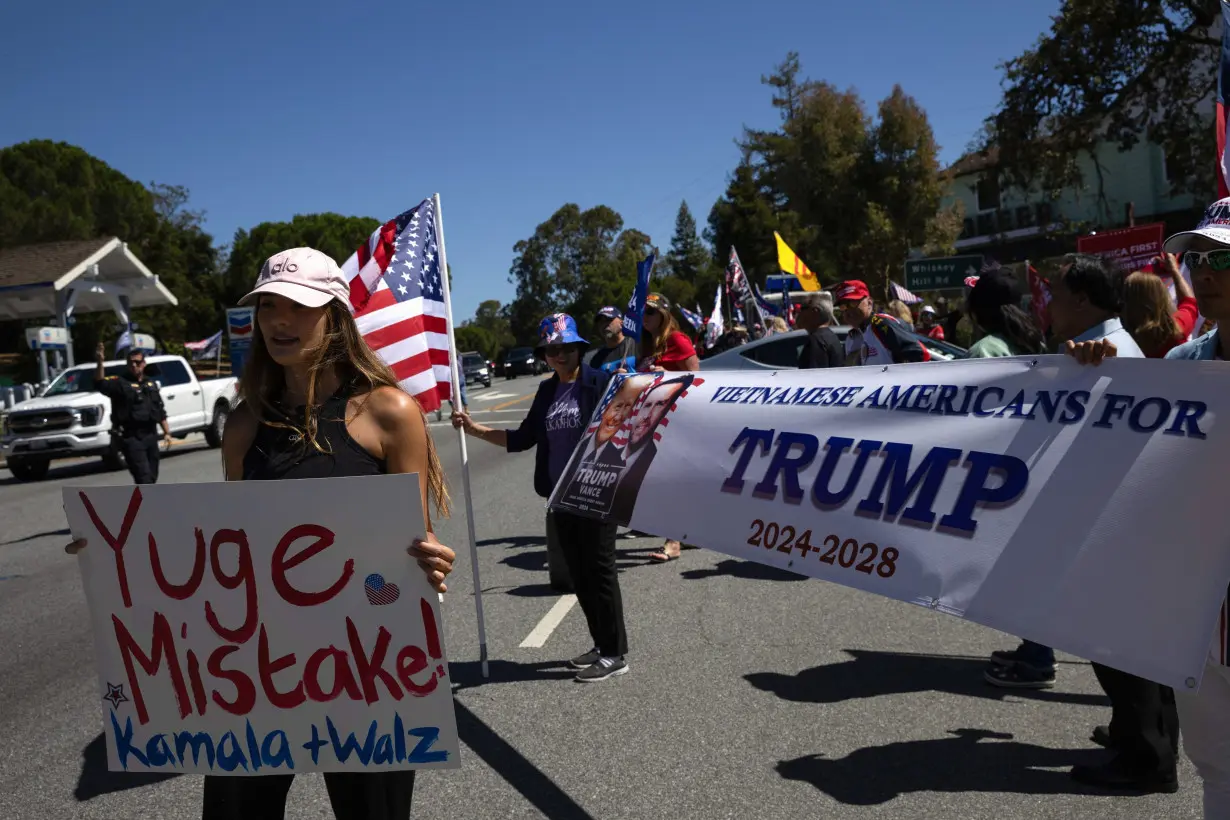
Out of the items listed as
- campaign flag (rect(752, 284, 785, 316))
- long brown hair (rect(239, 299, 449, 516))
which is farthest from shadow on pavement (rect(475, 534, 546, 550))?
campaign flag (rect(752, 284, 785, 316))

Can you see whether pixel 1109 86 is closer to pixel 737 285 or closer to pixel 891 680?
pixel 737 285

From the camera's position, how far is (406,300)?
5906 millimetres

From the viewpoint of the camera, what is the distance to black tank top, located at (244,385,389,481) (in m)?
2.75

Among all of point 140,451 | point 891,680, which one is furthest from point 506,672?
point 140,451

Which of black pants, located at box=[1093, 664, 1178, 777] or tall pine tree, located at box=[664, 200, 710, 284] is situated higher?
tall pine tree, located at box=[664, 200, 710, 284]

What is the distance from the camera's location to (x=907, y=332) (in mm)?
Answer: 7312

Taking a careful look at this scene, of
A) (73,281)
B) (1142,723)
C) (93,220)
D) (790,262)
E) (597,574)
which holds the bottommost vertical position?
(1142,723)

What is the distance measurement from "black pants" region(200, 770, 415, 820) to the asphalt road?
1240 mm

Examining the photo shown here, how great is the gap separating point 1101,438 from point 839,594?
4.40m

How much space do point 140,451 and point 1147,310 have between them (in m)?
10.6

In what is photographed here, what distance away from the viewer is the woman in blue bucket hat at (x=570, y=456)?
17.7 feet

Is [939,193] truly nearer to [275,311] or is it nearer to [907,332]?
[907,332]

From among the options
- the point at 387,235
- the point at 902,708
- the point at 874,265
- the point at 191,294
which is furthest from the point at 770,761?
the point at 191,294

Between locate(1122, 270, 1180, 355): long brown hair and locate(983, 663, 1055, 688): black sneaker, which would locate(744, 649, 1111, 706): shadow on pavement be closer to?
locate(983, 663, 1055, 688): black sneaker
